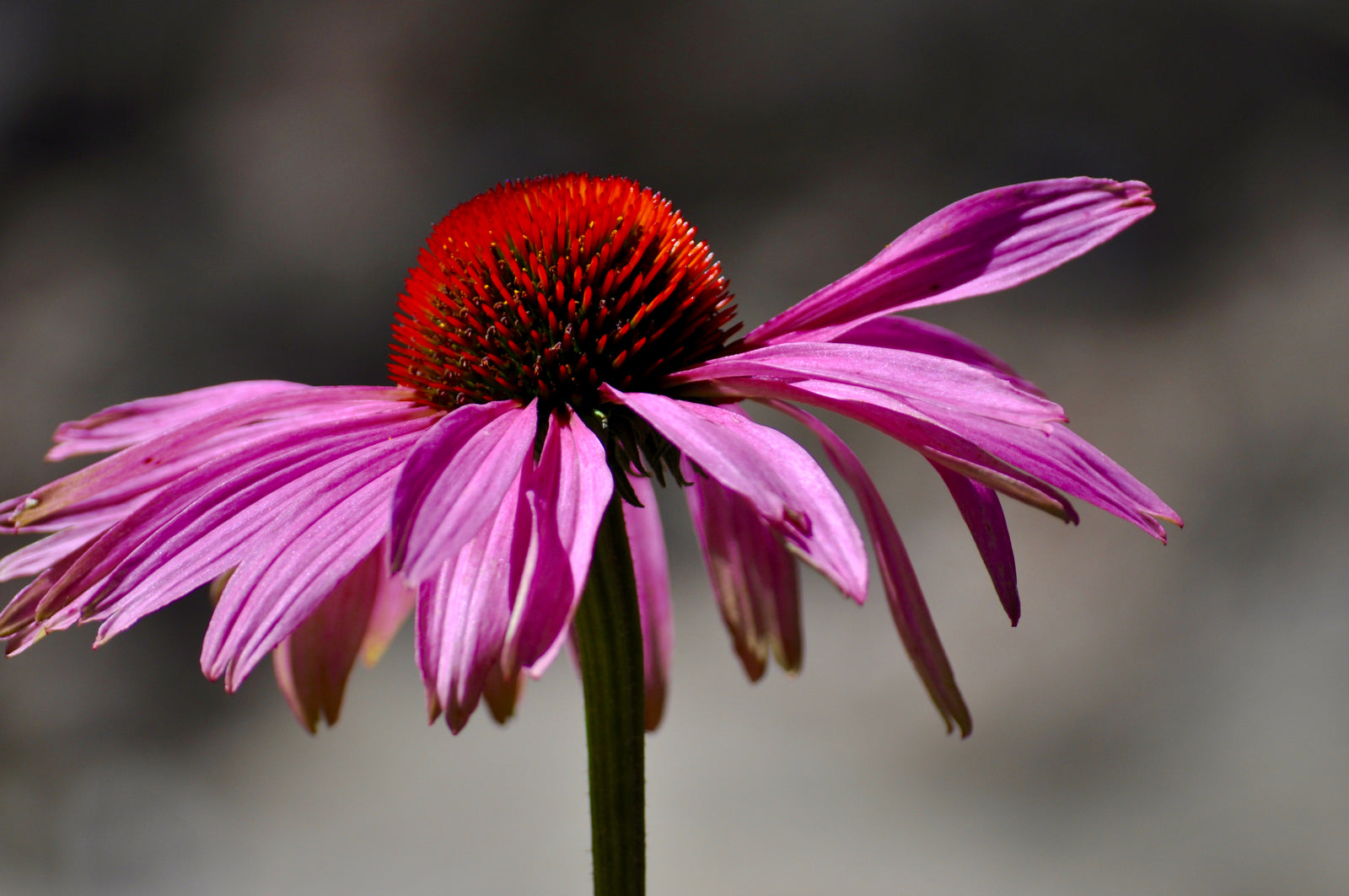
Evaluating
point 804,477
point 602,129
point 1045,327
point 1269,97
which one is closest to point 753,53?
point 602,129

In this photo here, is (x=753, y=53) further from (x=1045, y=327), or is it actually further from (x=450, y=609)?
(x=450, y=609)

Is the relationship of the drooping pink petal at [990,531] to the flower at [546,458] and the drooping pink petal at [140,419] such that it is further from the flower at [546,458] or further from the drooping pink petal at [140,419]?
the drooping pink petal at [140,419]

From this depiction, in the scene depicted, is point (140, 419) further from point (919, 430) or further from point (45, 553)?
point (919, 430)

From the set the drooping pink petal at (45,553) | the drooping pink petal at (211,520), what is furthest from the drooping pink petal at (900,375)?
the drooping pink petal at (45,553)

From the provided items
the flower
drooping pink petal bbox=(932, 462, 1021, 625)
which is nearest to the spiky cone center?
the flower

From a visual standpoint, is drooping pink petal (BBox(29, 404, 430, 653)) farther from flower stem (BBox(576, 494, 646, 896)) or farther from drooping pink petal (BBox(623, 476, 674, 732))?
drooping pink petal (BBox(623, 476, 674, 732))

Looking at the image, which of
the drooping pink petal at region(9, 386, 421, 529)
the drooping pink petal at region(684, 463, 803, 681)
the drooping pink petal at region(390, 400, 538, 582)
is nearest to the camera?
the drooping pink petal at region(390, 400, 538, 582)
